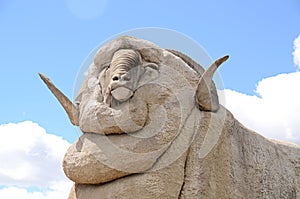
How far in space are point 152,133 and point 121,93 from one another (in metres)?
0.52

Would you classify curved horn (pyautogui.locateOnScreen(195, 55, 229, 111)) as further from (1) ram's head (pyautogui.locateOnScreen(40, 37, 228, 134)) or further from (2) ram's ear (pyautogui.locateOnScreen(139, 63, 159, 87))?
(2) ram's ear (pyautogui.locateOnScreen(139, 63, 159, 87))

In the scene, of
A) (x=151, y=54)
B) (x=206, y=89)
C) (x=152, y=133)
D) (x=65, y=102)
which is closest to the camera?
(x=152, y=133)

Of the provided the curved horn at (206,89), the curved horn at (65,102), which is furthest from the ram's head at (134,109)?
the curved horn at (65,102)

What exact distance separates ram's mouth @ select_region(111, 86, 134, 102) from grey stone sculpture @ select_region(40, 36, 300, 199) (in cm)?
1

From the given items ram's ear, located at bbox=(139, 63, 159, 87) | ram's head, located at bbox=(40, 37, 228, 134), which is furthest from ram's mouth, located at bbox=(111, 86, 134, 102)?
ram's ear, located at bbox=(139, 63, 159, 87)

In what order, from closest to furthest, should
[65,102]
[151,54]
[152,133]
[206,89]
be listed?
[152,133], [206,89], [151,54], [65,102]

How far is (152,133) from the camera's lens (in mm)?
5082

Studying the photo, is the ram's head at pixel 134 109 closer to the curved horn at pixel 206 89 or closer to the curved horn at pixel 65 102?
the curved horn at pixel 206 89

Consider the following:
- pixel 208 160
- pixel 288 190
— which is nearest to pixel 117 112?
pixel 208 160

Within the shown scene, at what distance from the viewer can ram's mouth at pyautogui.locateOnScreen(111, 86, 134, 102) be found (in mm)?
5121

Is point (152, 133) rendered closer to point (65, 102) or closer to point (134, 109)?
point (134, 109)

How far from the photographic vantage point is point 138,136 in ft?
16.7

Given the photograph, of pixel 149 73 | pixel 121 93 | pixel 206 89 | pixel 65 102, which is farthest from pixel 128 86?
pixel 65 102

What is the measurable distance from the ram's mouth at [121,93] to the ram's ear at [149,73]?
208 millimetres
